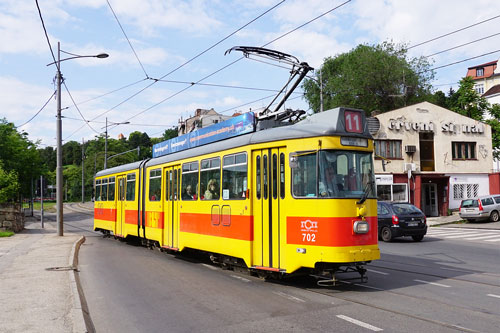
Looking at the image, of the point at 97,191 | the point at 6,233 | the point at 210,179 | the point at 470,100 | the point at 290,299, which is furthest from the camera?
the point at 470,100

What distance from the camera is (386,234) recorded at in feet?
61.8

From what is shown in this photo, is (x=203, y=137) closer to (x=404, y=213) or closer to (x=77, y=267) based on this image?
(x=77, y=267)

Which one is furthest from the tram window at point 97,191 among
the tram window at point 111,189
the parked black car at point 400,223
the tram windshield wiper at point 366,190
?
the tram windshield wiper at point 366,190

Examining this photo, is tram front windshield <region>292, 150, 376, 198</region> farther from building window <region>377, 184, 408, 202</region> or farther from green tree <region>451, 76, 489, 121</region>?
green tree <region>451, 76, 489, 121</region>

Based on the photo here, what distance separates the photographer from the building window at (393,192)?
3444cm

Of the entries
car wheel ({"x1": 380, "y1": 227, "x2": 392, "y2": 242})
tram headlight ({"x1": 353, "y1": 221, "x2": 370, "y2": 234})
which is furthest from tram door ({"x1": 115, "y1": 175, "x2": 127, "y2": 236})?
tram headlight ({"x1": 353, "y1": 221, "x2": 370, "y2": 234})

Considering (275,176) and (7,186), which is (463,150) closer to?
(275,176)

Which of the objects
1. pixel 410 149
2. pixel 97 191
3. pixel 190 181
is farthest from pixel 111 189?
pixel 410 149

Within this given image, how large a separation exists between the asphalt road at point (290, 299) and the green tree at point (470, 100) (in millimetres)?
33326

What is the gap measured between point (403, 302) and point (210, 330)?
3360 millimetres

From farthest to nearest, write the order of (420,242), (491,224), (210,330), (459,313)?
(491,224) < (420,242) < (459,313) < (210,330)

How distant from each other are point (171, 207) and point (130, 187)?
4.62 meters

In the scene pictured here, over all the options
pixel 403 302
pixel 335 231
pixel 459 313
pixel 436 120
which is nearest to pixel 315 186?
pixel 335 231

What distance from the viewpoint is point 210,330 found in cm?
621
